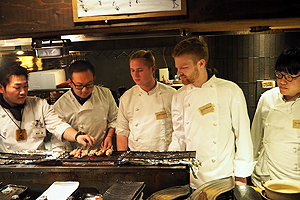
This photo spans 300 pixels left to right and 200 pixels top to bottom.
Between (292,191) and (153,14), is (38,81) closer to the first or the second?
(153,14)

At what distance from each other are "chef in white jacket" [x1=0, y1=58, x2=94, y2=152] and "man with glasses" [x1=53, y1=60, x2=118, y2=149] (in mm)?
310

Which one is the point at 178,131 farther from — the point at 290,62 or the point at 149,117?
the point at 290,62

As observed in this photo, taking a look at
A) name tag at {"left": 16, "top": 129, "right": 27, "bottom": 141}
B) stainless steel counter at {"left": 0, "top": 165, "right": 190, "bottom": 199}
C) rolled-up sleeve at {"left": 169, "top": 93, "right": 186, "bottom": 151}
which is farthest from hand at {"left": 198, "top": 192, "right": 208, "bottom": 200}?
name tag at {"left": 16, "top": 129, "right": 27, "bottom": 141}

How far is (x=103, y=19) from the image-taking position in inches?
83.5

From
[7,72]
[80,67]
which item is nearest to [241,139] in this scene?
[80,67]

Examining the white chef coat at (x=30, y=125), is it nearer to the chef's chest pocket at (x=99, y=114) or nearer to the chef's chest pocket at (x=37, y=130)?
the chef's chest pocket at (x=37, y=130)

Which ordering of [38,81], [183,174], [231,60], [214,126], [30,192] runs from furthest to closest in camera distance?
[38,81] → [231,60] → [214,126] → [30,192] → [183,174]

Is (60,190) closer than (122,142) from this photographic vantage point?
Yes

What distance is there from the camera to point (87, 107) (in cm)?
308

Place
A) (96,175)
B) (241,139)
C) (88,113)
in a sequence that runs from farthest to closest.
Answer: (88,113) → (241,139) → (96,175)

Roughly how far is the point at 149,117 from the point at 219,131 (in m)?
0.77

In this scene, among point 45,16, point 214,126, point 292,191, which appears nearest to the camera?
point 292,191

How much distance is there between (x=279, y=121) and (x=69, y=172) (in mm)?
1838

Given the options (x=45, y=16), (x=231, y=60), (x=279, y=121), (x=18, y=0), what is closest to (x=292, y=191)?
(x=279, y=121)
